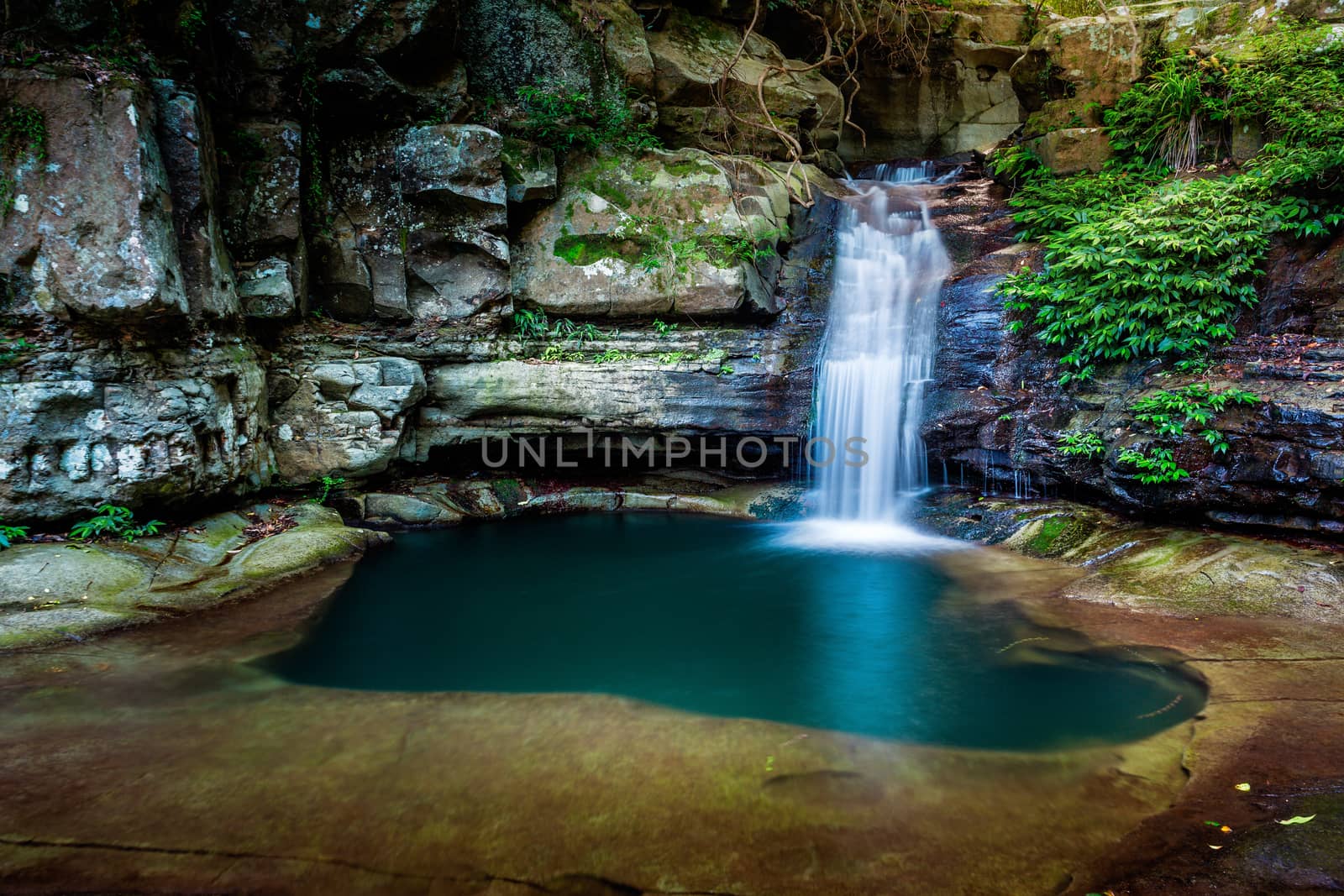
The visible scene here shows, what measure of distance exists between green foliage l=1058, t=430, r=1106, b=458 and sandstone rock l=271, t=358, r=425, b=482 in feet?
26.9

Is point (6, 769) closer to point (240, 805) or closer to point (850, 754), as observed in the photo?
point (240, 805)

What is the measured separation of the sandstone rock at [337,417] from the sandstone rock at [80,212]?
7.93 ft

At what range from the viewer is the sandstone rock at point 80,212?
6.01 metres

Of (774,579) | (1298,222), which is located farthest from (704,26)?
(774,579)

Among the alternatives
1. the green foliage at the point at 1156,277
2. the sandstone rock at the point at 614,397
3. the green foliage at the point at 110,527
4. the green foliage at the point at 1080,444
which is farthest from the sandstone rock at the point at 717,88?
the green foliage at the point at 110,527

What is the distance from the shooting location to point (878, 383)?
920 cm

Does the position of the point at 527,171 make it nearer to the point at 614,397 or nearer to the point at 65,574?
the point at 614,397

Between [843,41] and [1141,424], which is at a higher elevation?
[843,41]

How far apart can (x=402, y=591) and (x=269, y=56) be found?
703 cm

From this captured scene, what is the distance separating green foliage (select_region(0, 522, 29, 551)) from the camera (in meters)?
5.74

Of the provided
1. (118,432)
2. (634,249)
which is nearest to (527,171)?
(634,249)

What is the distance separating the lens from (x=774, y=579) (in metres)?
7.16

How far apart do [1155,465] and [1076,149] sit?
6104 millimetres

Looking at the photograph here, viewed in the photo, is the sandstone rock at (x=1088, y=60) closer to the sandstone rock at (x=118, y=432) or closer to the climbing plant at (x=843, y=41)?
the climbing plant at (x=843, y=41)
